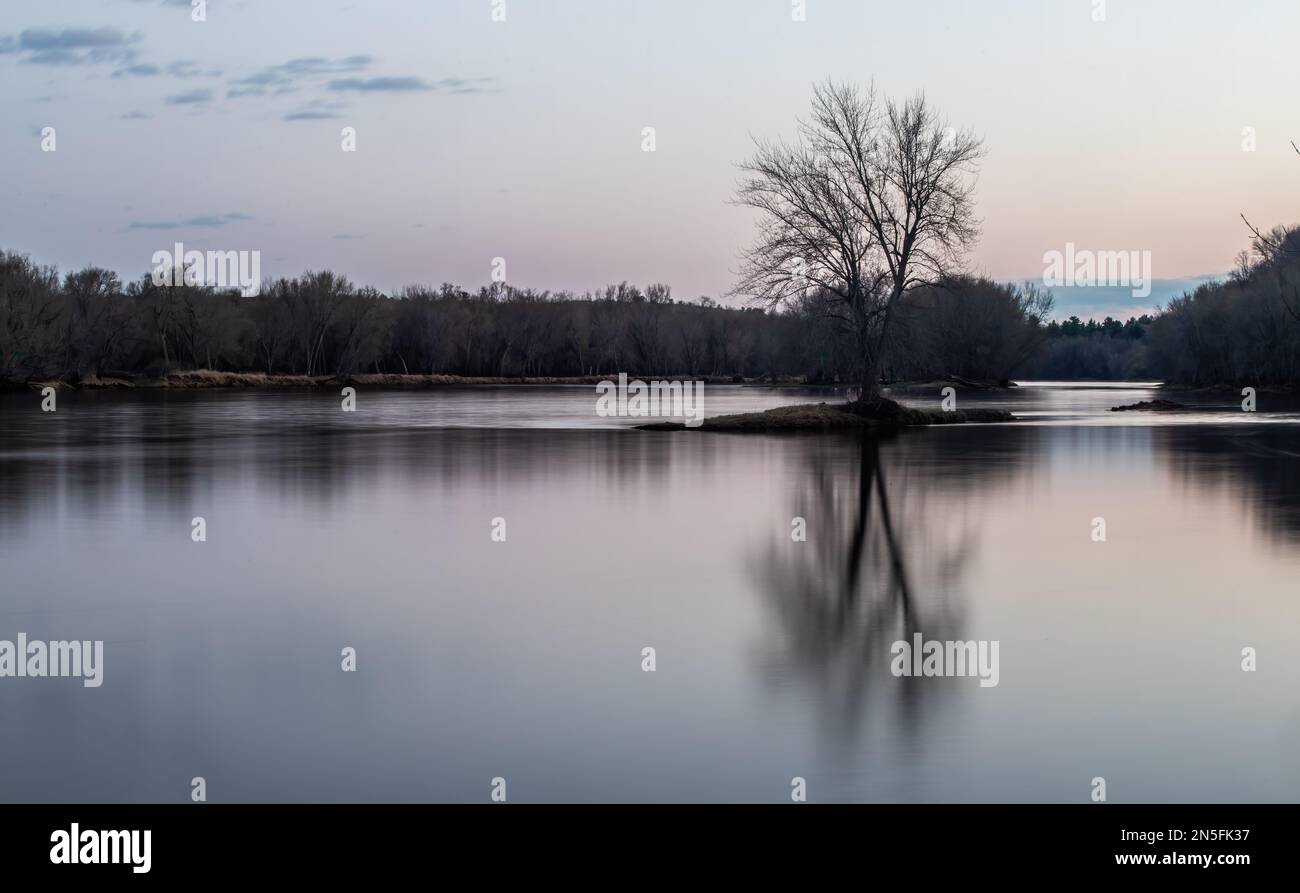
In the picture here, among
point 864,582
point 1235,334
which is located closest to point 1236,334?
point 1235,334

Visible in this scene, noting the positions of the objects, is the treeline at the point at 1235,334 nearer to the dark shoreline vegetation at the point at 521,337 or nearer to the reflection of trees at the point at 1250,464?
the dark shoreline vegetation at the point at 521,337

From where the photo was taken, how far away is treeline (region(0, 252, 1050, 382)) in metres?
61.7

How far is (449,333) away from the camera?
5773 inches

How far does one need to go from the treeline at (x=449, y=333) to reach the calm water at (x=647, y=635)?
24.6m

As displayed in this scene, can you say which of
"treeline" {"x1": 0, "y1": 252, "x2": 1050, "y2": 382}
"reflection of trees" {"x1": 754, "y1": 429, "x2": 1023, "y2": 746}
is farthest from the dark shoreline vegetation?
"reflection of trees" {"x1": 754, "y1": 429, "x2": 1023, "y2": 746}

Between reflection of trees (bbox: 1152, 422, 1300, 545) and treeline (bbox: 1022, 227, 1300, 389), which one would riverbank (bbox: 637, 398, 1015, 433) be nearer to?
reflection of trees (bbox: 1152, 422, 1300, 545)

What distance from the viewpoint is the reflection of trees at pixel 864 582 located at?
28.0ft

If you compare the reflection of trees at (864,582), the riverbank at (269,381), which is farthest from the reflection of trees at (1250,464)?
the riverbank at (269,381)

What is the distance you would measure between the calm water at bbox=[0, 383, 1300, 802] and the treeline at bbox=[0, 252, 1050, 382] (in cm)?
2456

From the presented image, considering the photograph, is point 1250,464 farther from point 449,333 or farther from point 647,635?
point 449,333
